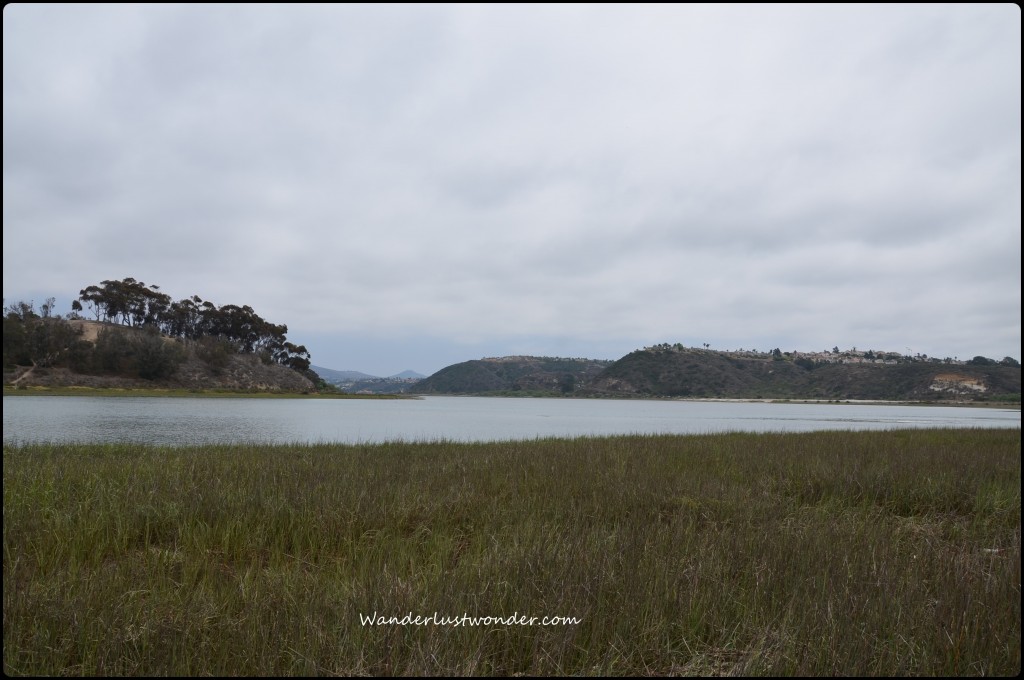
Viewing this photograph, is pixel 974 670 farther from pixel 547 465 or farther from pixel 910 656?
pixel 547 465

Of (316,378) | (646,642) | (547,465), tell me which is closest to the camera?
(646,642)

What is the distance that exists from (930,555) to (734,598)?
2.65m

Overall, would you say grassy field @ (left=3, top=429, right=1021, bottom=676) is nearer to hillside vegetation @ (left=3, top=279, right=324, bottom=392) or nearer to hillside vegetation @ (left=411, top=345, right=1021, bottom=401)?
hillside vegetation @ (left=3, top=279, right=324, bottom=392)

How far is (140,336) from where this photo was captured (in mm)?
92250

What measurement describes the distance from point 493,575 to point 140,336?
107180 millimetres

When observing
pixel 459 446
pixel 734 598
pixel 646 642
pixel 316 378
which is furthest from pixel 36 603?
pixel 316 378

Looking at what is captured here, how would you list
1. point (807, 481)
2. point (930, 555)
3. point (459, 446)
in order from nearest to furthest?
point (930, 555)
point (807, 481)
point (459, 446)

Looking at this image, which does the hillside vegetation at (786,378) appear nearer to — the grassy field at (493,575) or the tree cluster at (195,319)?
the tree cluster at (195,319)

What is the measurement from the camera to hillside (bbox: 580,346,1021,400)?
395 feet

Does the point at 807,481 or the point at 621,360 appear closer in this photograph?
the point at 807,481

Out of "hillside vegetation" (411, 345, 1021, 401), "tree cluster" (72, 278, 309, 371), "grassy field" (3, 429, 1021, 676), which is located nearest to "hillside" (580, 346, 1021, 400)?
Answer: "hillside vegetation" (411, 345, 1021, 401)

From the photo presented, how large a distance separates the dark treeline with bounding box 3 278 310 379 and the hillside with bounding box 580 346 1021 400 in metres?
97.9

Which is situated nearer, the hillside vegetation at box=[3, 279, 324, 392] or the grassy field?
the grassy field

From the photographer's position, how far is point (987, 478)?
10.7 meters
